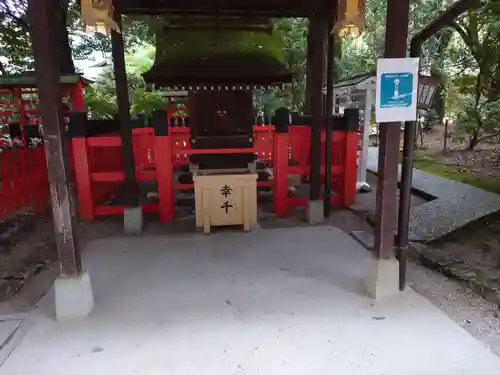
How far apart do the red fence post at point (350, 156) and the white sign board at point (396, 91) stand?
3.22 metres

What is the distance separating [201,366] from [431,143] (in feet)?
44.2

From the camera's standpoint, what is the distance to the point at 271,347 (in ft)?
9.70

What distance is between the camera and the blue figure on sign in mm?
3377

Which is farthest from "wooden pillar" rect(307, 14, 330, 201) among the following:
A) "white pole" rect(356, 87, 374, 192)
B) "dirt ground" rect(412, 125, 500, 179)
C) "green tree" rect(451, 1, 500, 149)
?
"dirt ground" rect(412, 125, 500, 179)

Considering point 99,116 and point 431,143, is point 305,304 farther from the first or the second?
point 431,143

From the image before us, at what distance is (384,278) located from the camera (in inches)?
143

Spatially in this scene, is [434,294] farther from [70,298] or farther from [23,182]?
[23,182]

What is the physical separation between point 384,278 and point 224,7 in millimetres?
4773

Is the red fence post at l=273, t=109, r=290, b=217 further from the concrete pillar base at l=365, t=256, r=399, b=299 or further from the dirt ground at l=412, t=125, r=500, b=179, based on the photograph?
the dirt ground at l=412, t=125, r=500, b=179

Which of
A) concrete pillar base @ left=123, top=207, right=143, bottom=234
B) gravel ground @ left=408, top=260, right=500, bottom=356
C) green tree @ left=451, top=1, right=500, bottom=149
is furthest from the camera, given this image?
green tree @ left=451, top=1, right=500, bottom=149

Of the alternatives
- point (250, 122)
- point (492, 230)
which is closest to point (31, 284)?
point (250, 122)

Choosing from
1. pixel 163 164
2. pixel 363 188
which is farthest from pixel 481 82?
pixel 163 164

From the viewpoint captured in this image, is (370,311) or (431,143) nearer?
(370,311)

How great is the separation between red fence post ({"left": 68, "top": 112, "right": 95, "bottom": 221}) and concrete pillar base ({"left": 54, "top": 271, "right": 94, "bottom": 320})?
121 inches
